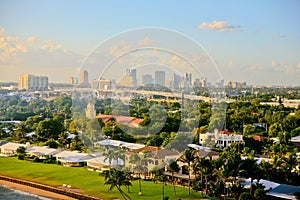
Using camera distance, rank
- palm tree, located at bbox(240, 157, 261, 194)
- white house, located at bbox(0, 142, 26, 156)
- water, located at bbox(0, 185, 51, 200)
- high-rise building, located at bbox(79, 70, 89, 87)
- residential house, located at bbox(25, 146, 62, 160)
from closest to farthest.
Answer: high-rise building, located at bbox(79, 70, 89, 87), palm tree, located at bbox(240, 157, 261, 194), water, located at bbox(0, 185, 51, 200), residential house, located at bbox(25, 146, 62, 160), white house, located at bbox(0, 142, 26, 156)

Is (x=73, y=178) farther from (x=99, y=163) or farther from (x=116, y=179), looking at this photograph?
(x=116, y=179)

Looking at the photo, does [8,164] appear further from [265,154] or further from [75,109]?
[265,154]

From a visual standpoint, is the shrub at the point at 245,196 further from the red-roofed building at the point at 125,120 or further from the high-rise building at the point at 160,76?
the red-roofed building at the point at 125,120

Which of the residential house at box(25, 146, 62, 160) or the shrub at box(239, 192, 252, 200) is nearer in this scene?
the shrub at box(239, 192, 252, 200)

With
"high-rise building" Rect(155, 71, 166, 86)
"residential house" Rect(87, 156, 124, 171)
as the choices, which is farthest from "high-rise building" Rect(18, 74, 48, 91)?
"high-rise building" Rect(155, 71, 166, 86)

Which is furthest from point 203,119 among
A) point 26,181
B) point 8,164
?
point 8,164

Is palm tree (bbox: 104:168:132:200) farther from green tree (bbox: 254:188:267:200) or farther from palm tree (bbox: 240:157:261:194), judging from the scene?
green tree (bbox: 254:188:267:200)
